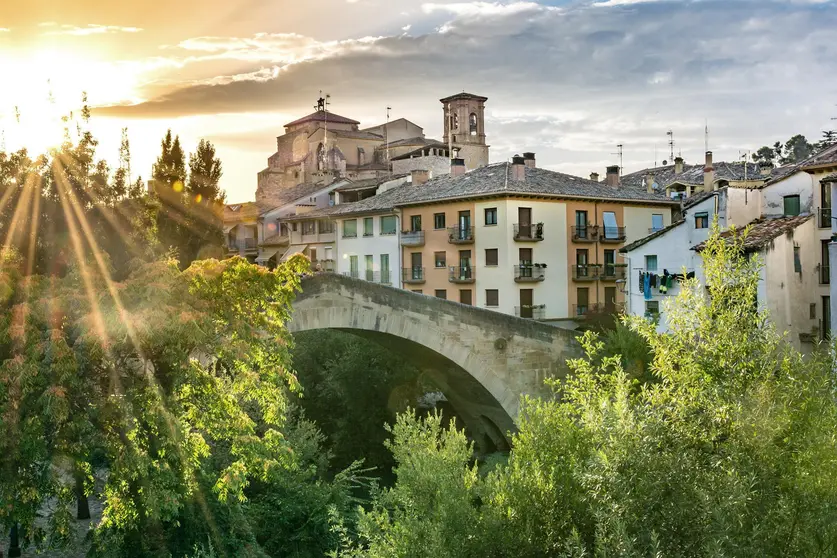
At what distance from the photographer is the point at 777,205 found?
30969mm

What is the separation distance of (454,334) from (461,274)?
16.1m

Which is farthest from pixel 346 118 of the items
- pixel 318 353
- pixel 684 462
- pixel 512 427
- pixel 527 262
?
pixel 684 462

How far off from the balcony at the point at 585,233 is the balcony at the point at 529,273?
2571 mm

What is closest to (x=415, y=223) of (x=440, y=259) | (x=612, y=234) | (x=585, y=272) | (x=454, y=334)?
(x=440, y=259)

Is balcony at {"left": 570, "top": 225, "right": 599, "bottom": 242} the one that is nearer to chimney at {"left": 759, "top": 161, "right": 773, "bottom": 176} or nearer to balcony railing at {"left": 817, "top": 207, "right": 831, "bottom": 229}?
chimney at {"left": 759, "top": 161, "right": 773, "bottom": 176}

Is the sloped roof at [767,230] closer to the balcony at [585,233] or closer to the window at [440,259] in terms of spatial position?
the balcony at [585,233]

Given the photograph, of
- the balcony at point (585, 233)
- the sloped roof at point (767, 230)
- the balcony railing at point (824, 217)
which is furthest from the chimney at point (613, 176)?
the balcony railing at point (824, 217)

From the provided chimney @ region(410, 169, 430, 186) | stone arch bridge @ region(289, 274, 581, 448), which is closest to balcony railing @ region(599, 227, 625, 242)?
chimney @ region(410, 169, 430, 186)

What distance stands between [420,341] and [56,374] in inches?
548

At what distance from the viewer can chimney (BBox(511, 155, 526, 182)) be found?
138 ft

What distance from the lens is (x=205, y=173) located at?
35031 mm

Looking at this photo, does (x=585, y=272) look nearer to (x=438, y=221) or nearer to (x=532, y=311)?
(x=532, y=311)

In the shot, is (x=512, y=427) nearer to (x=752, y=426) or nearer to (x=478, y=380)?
(x=478, y=380)

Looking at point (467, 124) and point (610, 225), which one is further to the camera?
point (467, 124)
